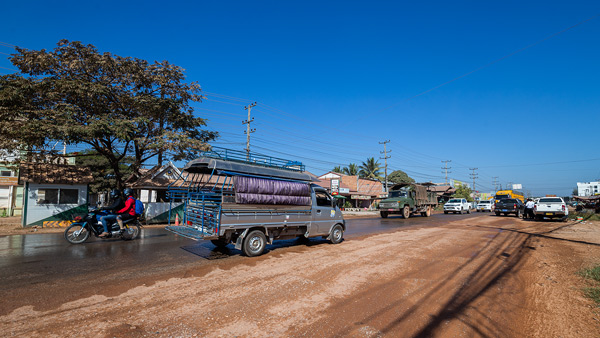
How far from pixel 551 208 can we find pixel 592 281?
1969 centimetres

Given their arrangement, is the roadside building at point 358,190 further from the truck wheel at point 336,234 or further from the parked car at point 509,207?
the truck wheel at point 336,234

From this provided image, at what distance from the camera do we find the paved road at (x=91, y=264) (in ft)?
16.1

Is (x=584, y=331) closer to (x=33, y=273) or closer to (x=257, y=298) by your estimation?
(x=257, y=298)

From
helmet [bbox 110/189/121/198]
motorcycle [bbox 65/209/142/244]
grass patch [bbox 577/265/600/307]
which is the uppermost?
helmet [bbox 110/189/121/198]

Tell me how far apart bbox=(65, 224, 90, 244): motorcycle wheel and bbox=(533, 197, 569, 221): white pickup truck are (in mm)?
27567

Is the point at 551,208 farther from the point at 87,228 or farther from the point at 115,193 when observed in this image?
the point at 87,228

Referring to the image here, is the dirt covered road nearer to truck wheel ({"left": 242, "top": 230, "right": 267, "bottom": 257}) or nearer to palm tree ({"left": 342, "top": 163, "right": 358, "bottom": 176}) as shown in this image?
truck wheel ({"left": 242, "top": 230, "right": 267, "bottom": 257})

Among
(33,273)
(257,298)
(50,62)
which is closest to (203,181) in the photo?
(33,273)

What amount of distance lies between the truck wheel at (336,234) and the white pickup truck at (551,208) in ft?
65.0

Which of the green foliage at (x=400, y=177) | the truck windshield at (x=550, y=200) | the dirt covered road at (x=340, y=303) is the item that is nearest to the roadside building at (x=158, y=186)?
the dirt covered road at (x=340, y=303)

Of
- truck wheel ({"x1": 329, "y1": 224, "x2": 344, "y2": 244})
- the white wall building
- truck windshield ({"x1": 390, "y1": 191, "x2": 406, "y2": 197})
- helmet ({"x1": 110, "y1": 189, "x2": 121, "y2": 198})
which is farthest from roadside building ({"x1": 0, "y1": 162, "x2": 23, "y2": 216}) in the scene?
the white wall building

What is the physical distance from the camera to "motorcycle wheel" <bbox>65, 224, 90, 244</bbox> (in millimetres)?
9303

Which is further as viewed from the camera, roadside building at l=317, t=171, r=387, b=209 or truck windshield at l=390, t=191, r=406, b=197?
roadside building at l=317, t=171, r=387, b=209

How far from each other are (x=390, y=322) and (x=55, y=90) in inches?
703
